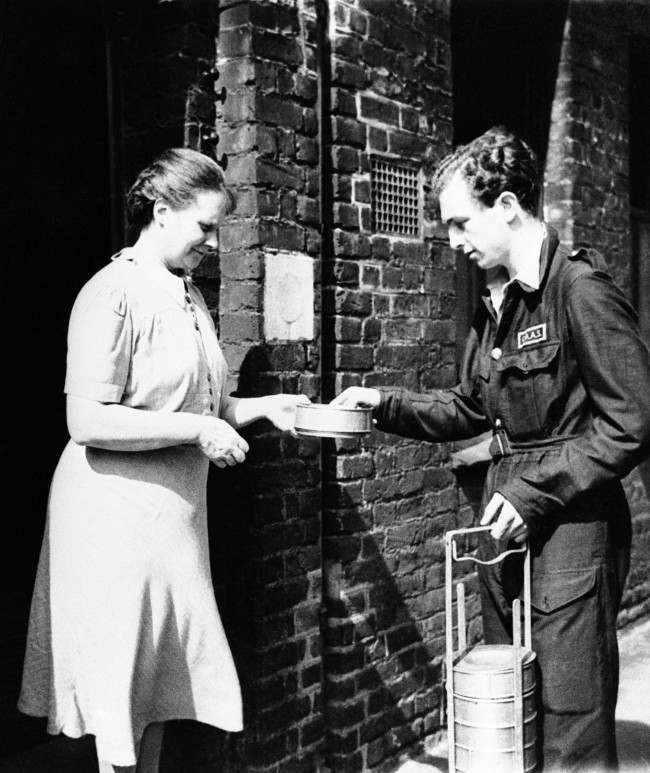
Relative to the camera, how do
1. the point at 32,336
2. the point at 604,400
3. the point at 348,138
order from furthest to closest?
1. the point at 32,336
2. the point at 348,138
3. the point at 604,400

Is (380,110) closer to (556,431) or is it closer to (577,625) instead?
(556,431)

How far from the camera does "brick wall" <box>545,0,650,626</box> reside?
5895 mm

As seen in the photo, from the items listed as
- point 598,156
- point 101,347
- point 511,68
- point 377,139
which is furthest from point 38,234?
point 598,156

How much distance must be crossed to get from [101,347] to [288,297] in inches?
46.4

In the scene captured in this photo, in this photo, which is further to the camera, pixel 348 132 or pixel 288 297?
pixel 348 132

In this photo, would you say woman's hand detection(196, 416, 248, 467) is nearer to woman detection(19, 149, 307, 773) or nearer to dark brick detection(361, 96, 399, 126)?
woman detection(19, 149, 307, 773)

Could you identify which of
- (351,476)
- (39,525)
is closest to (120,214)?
(351,476)

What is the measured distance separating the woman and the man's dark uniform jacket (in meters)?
0.87

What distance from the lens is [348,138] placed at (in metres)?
4.23

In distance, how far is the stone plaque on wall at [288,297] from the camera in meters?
3.84

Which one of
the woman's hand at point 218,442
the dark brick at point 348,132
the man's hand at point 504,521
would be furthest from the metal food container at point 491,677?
the dark brick at point 348,132

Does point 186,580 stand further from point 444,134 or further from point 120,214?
point 444,134

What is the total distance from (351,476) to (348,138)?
1421 millimetres

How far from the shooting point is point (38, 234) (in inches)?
206
